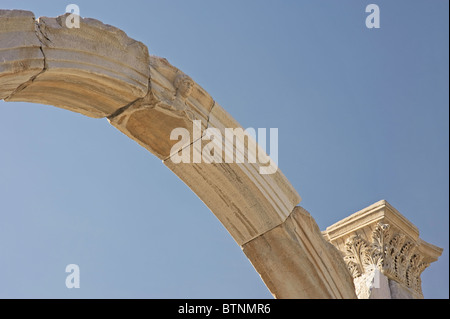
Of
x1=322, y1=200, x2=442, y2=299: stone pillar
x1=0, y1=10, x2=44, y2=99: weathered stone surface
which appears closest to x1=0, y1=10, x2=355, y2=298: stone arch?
x1=0, y1=10, x2=44, y2=99: weathered stone surface

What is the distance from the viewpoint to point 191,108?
6633 mm

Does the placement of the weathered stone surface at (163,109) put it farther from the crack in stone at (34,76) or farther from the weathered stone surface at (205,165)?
the crack in stone at (34,76)

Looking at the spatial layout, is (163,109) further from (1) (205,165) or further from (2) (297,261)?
(2) (297,261)

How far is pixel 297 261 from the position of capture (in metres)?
6.95

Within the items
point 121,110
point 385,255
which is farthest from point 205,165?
point 385,255

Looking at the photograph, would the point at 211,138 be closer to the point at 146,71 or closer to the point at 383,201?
the point at 146,71

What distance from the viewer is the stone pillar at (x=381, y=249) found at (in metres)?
8.05

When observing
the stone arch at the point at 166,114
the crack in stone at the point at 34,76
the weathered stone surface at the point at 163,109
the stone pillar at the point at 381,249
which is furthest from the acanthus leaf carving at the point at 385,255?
the crack in stone at the point at 34,76

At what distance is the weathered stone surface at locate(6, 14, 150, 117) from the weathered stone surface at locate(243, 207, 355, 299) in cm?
190

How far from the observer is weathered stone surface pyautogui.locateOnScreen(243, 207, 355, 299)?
22.8 ft

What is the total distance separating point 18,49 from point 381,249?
463 centimetres
